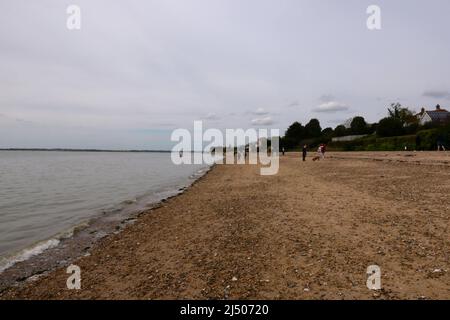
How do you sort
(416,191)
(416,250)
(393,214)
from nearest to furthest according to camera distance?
(416,250), (393,214), (416,191)

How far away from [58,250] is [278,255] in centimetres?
731

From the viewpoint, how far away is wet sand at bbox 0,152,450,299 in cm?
602

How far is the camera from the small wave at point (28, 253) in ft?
30.0

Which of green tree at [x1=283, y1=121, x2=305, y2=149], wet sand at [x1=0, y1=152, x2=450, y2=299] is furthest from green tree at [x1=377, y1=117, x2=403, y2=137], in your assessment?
wet sand at [x1=0, y1=152, x2=450, y2=299]

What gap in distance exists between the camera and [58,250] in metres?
10.3

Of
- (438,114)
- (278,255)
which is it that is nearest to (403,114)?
(438,114)

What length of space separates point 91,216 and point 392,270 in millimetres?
13848
